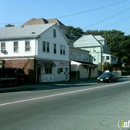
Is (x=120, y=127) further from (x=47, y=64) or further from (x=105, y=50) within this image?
(x=105, y=50)

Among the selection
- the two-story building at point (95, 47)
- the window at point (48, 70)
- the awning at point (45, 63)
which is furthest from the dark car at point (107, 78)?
the two-story building at point (95, 47)

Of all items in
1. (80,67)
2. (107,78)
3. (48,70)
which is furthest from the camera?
(80,67)

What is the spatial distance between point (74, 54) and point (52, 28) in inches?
Answer: 624

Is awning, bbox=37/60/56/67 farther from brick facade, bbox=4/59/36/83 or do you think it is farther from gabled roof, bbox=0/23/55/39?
gabled roof, bbox=0/23/55/39

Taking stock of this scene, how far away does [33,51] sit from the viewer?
3656 cm

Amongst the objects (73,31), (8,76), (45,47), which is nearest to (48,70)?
(45,47)

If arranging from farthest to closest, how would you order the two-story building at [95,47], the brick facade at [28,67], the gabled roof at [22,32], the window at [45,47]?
the two-story building at [95,47] → the window at [45,47] → the gabled roof at [22,32] → the brick facade at [28,67]

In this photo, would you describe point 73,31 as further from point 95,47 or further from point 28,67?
point 28,67

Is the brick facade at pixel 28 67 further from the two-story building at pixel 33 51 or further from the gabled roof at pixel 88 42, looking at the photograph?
the gabled roof at pixel 88 42

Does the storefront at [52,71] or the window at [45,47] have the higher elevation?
the window at [45,47]

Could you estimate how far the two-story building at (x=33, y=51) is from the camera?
36188mm

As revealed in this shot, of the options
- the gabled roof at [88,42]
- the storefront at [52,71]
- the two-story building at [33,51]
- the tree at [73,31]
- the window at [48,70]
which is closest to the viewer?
the two-story building at [33,51]

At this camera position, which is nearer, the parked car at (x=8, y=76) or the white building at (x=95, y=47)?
the parked car at (x=8, y=76)

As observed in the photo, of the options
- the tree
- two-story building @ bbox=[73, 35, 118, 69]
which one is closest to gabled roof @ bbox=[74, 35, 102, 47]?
two-story building @ bbox=[73, 35, 118, 69]
